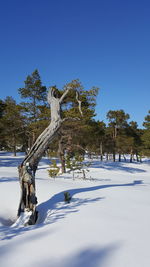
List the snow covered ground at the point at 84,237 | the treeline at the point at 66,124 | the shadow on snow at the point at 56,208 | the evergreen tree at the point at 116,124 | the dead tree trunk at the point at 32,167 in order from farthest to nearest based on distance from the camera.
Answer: the evergreen tree at the point at 116,124
the treeline at the point at 66,124
the dead tree trunk at the point at 32,167
the shadow on snow at the point at 56,208
the snow covered ground at the point at 84,237

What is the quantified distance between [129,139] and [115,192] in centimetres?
2172

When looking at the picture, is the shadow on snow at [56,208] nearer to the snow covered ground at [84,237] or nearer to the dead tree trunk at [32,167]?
the snow covered ground at [84,237]

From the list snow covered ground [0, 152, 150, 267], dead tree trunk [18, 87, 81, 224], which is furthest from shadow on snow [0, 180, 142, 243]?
dead tree trunk [18, 87, 81, 224]

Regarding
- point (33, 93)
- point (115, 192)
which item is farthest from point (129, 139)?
point (115, 192)

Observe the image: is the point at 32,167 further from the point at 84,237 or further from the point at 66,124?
the point at 66,124

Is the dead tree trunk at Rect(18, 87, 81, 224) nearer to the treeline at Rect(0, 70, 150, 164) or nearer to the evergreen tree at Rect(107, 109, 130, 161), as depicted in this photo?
the treeline at Rect(0, 70, 150, 164)

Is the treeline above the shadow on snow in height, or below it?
above

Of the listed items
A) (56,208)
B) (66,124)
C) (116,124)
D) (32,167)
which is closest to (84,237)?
(56,208)

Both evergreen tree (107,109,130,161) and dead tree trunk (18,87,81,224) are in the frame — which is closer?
dead tree trunk (18,87,81,224)

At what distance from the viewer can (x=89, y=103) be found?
1464cm

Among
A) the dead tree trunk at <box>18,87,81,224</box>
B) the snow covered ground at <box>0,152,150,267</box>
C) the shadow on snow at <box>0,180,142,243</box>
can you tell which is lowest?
Answer: the shadow on snow at <box>0,180,142,243</box>

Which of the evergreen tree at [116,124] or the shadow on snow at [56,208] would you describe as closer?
the shadow on snow at [56,208]

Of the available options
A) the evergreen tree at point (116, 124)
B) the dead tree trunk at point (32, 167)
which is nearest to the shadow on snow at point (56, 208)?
the dead tree trunk at point (32, 167)

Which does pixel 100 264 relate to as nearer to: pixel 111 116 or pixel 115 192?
pixel 115 192
